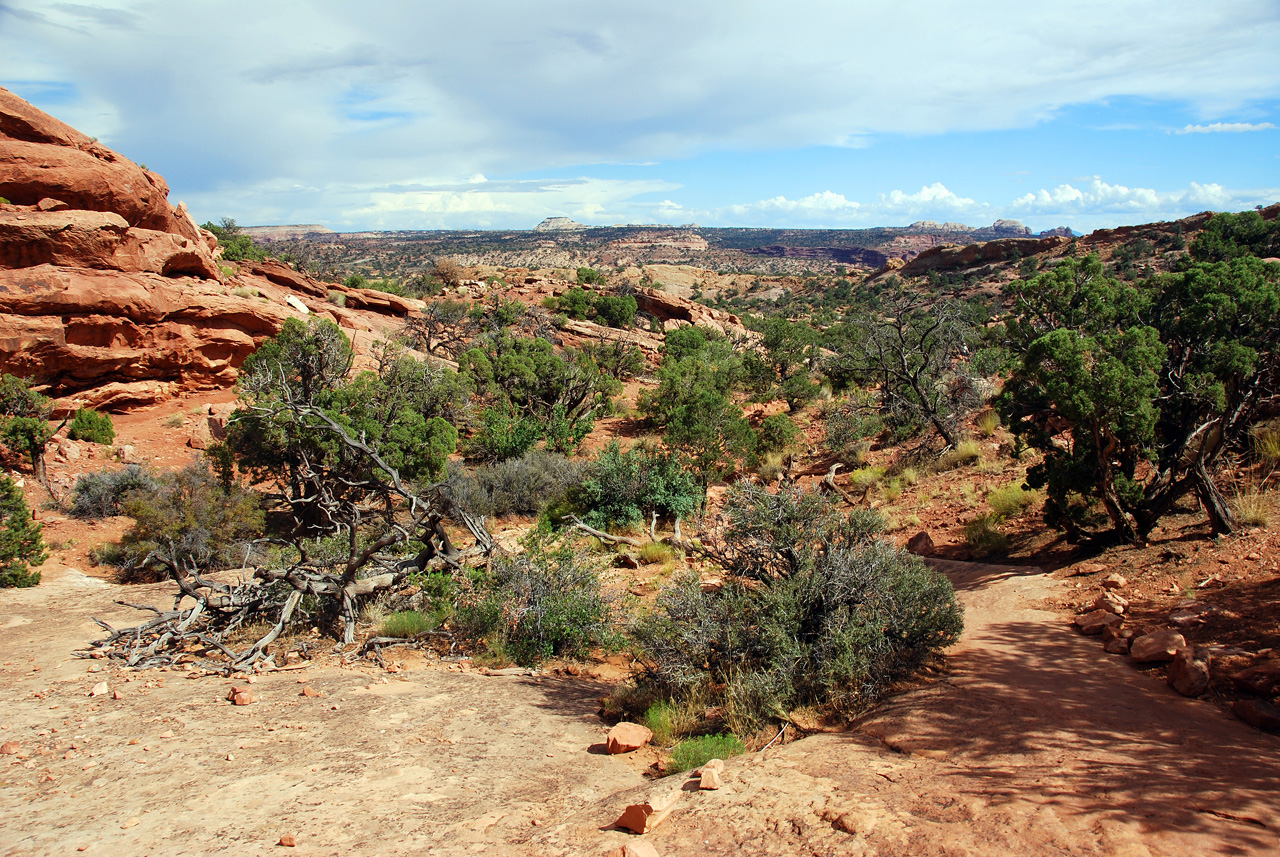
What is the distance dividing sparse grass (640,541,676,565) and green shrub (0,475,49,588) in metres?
9.59

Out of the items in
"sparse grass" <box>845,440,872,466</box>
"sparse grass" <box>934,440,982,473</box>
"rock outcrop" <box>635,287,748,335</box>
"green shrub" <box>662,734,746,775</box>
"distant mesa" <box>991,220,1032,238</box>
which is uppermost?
"distant mesa" <box>991,220,1032,238</box>

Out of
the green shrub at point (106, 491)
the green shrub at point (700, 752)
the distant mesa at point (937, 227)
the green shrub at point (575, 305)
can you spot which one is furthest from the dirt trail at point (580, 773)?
the distant mesa at point (937, 227)

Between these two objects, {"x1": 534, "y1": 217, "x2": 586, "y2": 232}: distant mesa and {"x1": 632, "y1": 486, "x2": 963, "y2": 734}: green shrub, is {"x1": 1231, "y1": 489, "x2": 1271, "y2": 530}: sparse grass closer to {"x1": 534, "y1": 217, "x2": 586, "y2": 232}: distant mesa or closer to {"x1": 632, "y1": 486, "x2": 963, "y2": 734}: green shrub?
{"x1": 632, "y1": 486, "x2": 963, "y2": 734}: green shrub

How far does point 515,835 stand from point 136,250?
2288 cm

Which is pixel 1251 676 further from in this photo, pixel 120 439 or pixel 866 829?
pixel 120 439

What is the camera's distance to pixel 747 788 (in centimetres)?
405

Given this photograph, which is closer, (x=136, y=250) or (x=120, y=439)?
(x=120, y=439)

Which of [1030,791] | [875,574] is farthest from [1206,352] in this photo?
[1030,791]

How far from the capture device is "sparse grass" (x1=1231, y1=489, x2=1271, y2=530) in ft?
23.6

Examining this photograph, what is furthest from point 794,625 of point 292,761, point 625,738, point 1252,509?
point 1252,509

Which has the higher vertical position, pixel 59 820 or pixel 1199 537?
pixel 1199 537

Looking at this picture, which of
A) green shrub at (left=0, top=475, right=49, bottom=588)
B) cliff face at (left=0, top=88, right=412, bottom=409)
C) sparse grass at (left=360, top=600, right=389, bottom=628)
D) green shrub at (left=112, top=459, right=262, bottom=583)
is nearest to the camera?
sparse grass at (left=360, top=600, right=389, bottom=628)

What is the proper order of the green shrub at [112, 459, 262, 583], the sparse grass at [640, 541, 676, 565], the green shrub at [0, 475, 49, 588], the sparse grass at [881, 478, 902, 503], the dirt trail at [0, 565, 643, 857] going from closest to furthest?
the dirt trail at [0, 565, 643, 857] → the green shrub at [0, 475, 49, 588] → the sparse grass at [640, 541, 676, 565] → the green shrub at [112, 459, 262, 583] → the sparse grass at [881, 478, 902, 503]

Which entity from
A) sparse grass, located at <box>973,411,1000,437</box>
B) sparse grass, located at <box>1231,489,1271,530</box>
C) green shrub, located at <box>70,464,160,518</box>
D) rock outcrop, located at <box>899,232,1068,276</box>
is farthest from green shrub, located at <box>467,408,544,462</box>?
rock outcrop, located at <box>899,232,1068,276</box>
